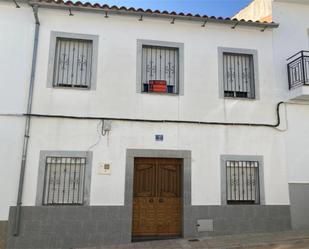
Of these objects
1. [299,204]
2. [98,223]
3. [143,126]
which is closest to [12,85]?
[143,126]

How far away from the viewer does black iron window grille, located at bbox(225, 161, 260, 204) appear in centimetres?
924

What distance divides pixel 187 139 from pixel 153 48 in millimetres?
2735

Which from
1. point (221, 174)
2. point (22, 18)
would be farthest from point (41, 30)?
point (221, 174)

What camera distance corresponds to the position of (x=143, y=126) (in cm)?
901

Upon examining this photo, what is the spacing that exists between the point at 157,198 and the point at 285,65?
534cm

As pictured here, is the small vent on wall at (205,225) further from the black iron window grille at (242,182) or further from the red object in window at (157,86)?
the red object in window at (157,86)

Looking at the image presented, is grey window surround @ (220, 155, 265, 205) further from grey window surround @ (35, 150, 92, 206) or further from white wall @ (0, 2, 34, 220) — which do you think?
white wall @ (0, 2, 34, 220)

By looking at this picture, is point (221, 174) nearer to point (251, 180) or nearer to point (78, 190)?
point (251, 180)

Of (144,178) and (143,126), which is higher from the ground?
(143,126)

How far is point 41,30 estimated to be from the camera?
900 cm

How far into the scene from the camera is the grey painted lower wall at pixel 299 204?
932cm

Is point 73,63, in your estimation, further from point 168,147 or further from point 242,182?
point 242,182

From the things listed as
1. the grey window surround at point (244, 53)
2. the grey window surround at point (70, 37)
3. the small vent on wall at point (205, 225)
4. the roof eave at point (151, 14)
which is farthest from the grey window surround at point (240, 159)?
the grey window surround at point (70, 37)

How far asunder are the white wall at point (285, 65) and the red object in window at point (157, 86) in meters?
3.39
